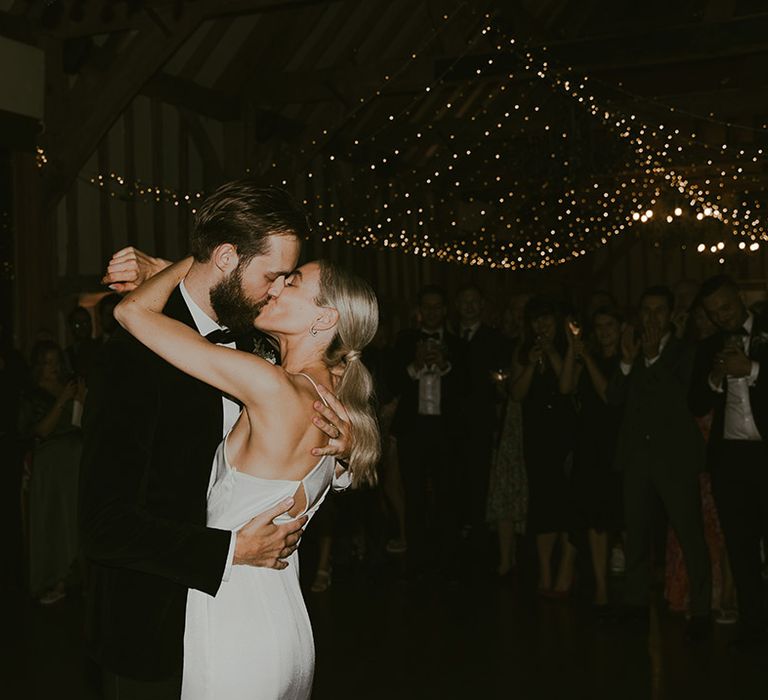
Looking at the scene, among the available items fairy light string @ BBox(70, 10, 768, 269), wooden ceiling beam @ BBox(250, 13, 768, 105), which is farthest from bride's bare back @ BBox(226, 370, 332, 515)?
wooden ceiling beam @ BBox(250, 13, 768, 105)

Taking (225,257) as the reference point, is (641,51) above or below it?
above

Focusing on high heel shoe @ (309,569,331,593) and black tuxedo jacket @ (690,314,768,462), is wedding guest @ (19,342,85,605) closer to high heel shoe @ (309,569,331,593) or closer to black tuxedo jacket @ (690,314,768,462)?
high heel shoe @ (309,569,331,593)

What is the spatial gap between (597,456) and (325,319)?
11.3 feet

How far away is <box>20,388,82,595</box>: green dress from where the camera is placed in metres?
5.57

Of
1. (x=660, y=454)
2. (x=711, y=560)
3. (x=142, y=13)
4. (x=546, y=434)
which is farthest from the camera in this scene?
(x=142, y=13)

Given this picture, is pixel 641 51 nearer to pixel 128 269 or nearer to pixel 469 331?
pixel 469 331

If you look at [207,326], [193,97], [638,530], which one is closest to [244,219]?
[207,326]

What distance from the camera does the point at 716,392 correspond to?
4.66 m

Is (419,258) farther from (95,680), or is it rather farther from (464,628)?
(95,680)

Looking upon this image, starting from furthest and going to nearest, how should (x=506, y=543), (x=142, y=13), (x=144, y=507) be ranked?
(x=142, y=13) → (x=506, y=543) → (x=144, y=507)

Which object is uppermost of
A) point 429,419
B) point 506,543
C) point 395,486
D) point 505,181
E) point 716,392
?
point 505,181

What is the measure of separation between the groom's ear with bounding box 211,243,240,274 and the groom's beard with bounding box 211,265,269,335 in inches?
0.4

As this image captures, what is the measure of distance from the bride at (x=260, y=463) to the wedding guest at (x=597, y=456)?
10.9 feet

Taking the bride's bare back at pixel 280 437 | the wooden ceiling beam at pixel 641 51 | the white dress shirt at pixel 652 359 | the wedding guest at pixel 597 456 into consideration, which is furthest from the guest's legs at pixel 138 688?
the wooden ceiling beam at pixel 641 51
